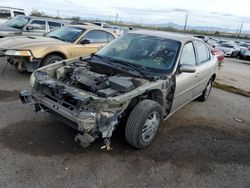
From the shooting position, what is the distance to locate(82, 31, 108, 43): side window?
757 centimetres

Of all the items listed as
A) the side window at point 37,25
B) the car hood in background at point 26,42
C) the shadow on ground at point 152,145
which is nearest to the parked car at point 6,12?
the side window at point 37,25

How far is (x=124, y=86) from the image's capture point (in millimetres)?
3422

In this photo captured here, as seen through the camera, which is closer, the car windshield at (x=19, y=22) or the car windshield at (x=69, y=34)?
the car windshield at (x=69, y=34)

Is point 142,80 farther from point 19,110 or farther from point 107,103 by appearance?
point 19,110

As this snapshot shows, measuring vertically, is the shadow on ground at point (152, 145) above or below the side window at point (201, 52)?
below

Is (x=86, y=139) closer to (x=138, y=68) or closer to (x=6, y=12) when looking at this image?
(x=138, y=68)

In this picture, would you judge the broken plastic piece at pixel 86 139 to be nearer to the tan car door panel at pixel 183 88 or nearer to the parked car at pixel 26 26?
the tan car door panel at pixel 183 88

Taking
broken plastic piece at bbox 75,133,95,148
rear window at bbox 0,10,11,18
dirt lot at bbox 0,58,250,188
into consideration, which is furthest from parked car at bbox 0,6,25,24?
broken plastic piece at bbox 75,133,95,148

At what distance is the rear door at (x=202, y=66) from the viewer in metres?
5.21

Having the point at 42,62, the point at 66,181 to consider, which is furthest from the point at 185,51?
the point at 42,62

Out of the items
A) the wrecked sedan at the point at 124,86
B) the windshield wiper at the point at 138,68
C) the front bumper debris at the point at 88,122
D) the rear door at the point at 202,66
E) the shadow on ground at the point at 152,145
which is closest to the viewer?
the front bumper debris at the point at 88,122

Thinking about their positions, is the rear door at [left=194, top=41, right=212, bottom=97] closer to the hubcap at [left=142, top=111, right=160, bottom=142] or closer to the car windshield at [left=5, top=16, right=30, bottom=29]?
the hubcap at [left=142, top=111, right=160, bottom=142]

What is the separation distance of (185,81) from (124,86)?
162cm

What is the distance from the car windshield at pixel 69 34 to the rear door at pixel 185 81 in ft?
12.3
